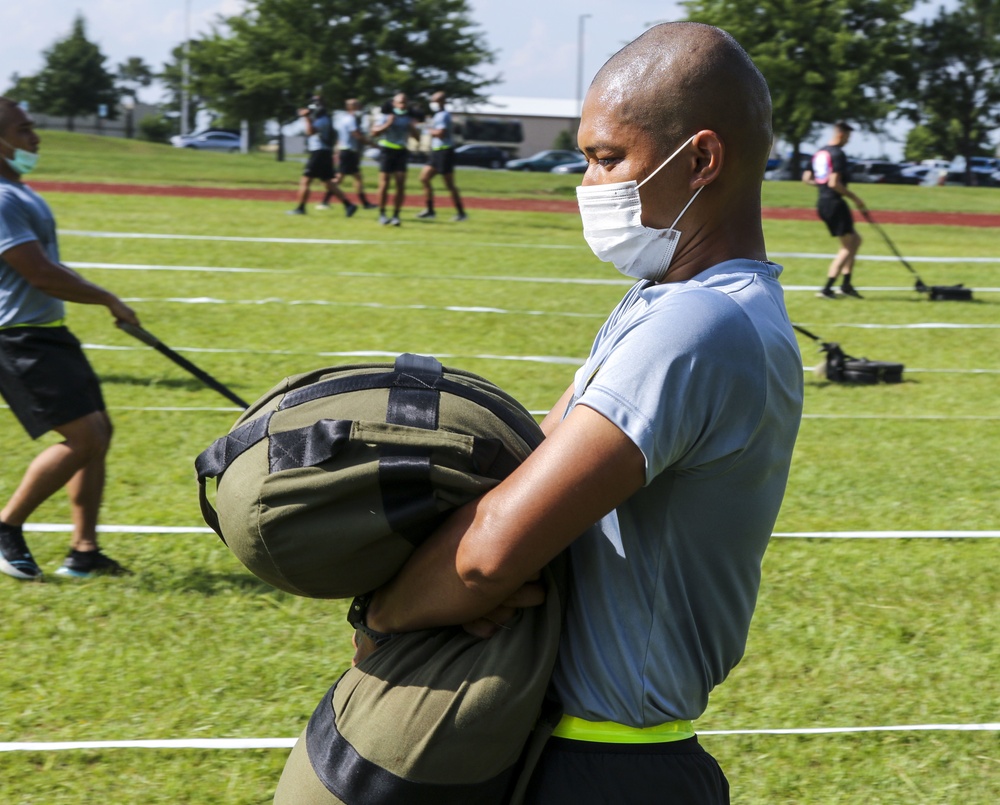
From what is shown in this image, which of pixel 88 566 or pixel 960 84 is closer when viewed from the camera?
pixel 88 566

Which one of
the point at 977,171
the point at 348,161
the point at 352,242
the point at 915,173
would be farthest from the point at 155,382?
the point at 977,171

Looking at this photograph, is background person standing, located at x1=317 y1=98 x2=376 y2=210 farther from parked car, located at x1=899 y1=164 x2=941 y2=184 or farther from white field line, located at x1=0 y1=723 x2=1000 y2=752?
parked car, located at x1=899 y1=164 x2=941 y2=184

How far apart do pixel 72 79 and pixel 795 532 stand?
7199 centimetres

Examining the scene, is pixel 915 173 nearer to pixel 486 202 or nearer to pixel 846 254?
pixel 486 202

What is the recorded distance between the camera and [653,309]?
159 cm

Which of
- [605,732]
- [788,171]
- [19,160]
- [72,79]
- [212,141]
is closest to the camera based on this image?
[605,732]

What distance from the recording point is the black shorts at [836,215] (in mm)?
13906

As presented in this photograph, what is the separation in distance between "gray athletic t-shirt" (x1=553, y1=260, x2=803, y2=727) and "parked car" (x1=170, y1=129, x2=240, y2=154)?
61.9m

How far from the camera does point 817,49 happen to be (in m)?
50.0

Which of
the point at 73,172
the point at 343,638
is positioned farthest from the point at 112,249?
the point at 73,172

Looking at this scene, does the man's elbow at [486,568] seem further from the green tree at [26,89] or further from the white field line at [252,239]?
the green tree at [26,89]

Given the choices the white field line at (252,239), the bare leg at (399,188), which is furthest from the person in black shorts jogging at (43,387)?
the bare leg at (399,188)

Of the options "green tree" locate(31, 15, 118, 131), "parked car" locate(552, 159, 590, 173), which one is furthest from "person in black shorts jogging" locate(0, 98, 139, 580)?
"green tree" locate(31, 15, 118, 131)

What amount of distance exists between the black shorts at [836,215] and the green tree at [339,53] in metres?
38.1
